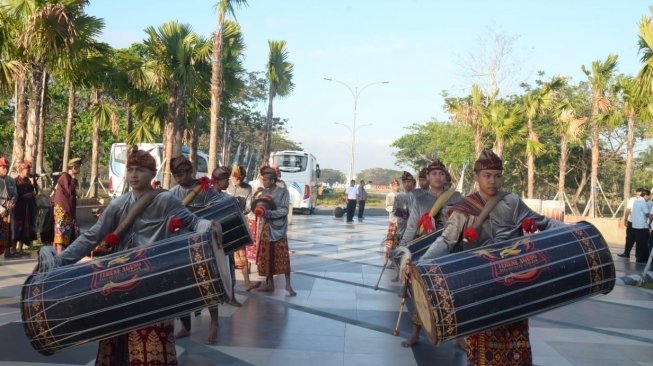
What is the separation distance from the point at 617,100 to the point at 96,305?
2715 centimetres

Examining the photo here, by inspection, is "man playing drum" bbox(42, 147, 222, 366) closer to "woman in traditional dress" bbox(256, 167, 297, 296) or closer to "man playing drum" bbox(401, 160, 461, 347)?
"man playing drum" bbox(401, 160, 461, 347)

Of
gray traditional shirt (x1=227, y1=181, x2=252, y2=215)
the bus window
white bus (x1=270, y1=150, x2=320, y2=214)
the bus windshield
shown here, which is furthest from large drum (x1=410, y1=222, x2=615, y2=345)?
the bus window

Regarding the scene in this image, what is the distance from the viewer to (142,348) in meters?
3.92

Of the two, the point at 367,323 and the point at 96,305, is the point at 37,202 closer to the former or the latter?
the point at 367,323

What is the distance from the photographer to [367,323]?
281 inches

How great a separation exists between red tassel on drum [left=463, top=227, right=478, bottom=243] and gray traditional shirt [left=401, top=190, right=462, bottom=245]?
5.88 ft

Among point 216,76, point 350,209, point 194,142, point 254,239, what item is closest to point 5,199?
point 254,239

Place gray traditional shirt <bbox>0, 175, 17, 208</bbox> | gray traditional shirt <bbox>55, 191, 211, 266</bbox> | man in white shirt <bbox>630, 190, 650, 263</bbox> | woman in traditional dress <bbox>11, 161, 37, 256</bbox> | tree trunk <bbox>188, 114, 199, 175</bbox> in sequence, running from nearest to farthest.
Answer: gray traditional shirt <bbox>55, 191, 211, 266</bbox>, gray traditional shirt <bbox>0, 175, 17, 208</bbox>, woman in traditional dress <bbox>11, 161, 37, 256</bbox>, man in white shirt <bbox>630, 190, 650, 263</bbox>, tree trunk <bbox>188, 114, 199, 175</bbox>

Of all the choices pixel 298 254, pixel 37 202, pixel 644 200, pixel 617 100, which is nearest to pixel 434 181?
pixel 298 254

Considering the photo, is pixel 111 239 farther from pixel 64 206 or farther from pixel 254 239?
pixel 64 206

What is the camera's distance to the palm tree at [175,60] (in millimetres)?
19906

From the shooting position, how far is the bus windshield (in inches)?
1253

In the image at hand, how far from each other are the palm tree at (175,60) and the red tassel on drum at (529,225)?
15904 millimetres

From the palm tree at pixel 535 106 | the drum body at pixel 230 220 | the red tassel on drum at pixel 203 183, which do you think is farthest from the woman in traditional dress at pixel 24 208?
the palm tree at pixel 535 106
